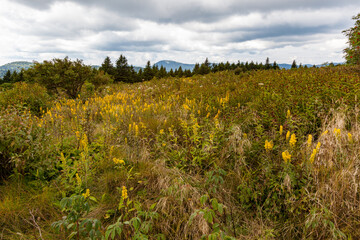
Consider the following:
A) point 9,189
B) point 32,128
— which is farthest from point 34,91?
point 9,189

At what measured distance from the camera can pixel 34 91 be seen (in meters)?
7.67

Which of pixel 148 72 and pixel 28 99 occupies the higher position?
pixel 148 72

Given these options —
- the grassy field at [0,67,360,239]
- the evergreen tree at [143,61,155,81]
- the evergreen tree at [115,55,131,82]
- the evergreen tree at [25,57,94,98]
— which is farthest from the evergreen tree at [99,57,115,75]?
the grassy field at [0,67,360,239]

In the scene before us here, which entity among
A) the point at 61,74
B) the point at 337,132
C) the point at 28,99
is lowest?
the point at 28,99

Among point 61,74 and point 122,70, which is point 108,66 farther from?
point 61,74

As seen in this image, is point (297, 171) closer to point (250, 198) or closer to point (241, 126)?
point (250, 198)

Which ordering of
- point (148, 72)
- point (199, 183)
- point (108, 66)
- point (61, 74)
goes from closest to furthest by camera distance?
point (199, 183)
point (61, 74)
point (108, 66)
point (148, 72)

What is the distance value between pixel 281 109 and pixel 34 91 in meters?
8.85

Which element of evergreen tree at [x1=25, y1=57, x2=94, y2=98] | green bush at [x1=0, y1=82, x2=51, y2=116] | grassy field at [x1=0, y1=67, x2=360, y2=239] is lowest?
grassy field at [x1=0, y1=67, x2=360, y2=239]

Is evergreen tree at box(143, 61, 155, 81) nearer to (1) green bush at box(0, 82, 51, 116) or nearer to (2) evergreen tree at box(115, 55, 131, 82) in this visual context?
(2) evergreen tree at box(115, 55, 131, 82)

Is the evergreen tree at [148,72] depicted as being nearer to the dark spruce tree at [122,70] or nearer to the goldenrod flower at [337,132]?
the dark spruce tree at [122,70]

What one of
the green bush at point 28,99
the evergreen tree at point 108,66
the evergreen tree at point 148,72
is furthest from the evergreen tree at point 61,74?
the evergreen tree at point 148,72

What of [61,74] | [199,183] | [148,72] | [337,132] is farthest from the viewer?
[148,72]

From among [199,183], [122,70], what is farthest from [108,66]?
[199,183]
